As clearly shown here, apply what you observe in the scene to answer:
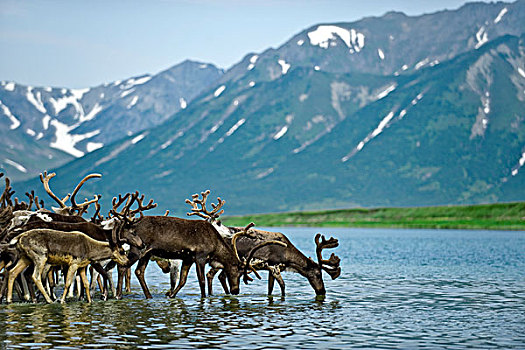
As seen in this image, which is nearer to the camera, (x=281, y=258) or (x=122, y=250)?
(x=122, y=250)

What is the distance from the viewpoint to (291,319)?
2397 cm

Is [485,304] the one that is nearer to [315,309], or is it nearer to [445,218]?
[315,309]

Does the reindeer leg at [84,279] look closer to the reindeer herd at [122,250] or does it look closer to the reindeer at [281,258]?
the reindeer herd at [122,250]

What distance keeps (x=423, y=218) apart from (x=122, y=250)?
141 metres

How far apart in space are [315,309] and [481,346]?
7140 millimetres

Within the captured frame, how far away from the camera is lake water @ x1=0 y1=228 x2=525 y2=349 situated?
2030 centimetres

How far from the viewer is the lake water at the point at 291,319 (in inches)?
799

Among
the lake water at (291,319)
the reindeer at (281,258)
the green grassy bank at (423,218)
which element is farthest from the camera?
the green grassy bank at (423,218)

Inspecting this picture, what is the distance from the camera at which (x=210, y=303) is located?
27.5 meters

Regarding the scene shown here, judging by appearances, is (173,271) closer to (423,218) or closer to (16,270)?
(16,270)

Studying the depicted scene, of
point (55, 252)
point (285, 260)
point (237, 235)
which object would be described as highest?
point (237, 235)

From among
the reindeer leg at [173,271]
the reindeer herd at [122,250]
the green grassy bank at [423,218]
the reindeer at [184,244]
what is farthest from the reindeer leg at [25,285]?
the green grassy bank at [423,218]

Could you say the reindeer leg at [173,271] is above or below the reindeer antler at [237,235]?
below

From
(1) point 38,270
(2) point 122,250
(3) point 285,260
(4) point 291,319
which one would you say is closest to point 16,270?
(1) point 38,270
